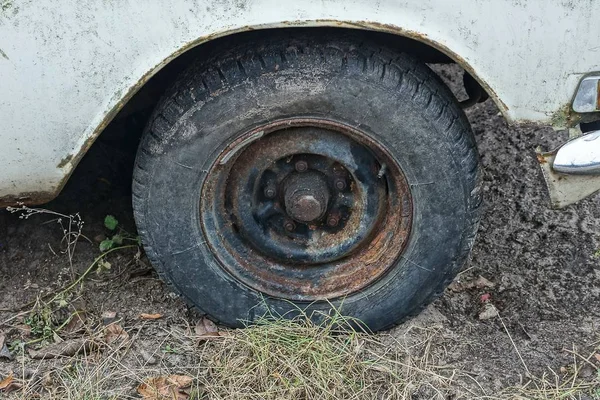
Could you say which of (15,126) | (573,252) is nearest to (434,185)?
(573,252)

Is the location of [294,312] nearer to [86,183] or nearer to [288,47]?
[288,47]

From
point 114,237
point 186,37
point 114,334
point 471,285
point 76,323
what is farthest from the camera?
point 114,237

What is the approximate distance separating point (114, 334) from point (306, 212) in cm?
89

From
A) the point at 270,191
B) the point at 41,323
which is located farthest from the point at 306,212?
the point at 41,323

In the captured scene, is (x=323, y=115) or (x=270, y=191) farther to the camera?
(x=270, y=191)

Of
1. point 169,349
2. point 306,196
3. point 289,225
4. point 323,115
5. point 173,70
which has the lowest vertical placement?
point 169,349

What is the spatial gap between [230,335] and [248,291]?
6.8 inches

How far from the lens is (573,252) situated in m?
3.39

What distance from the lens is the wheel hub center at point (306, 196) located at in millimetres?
2678

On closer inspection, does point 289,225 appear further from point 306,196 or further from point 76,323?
point 76,323

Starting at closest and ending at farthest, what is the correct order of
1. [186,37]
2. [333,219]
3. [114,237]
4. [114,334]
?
[186,37] < [333,219] < [114,334] < [114,237]

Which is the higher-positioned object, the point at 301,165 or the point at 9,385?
the point at 301,165

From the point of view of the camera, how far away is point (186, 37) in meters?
2.26

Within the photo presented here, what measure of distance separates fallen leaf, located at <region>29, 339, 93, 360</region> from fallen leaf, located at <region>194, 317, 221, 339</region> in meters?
0.40
